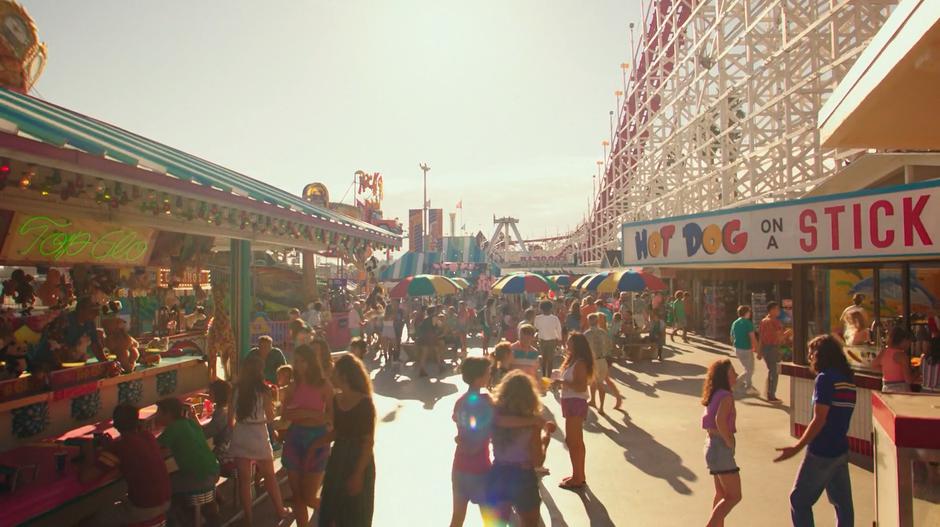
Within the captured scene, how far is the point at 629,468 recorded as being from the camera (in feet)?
22.7

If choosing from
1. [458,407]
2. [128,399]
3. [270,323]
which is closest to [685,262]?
[458,407]

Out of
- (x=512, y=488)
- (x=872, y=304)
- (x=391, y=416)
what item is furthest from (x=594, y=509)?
(x=872, y=304)

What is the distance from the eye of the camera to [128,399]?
7.20 meters

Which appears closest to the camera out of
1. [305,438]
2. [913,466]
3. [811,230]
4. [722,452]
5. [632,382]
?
[913,466]

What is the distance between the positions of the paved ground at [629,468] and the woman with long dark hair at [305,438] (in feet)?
3.02

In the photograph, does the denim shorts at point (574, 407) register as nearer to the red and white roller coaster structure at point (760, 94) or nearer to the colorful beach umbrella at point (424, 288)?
the colorful beach umbrella at point (424, 288)

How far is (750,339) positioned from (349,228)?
7.10m

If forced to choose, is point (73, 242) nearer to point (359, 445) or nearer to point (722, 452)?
→ point (359, 445)

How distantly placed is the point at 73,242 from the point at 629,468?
685 cm

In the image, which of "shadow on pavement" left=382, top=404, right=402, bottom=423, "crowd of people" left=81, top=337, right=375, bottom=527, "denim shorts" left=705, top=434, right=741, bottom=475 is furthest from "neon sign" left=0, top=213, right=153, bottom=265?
"denim shorts" left=705, top=434, right=741, bottom=475

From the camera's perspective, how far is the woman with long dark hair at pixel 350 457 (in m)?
4.01

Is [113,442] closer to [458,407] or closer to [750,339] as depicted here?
[458,407]

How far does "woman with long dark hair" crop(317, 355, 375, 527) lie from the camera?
13.2ft

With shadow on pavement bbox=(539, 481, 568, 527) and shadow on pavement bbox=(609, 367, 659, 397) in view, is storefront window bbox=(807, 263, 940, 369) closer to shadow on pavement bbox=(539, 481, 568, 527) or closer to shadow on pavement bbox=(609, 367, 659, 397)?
shadow on pavement bbox=(609, 367, 659, 397)
